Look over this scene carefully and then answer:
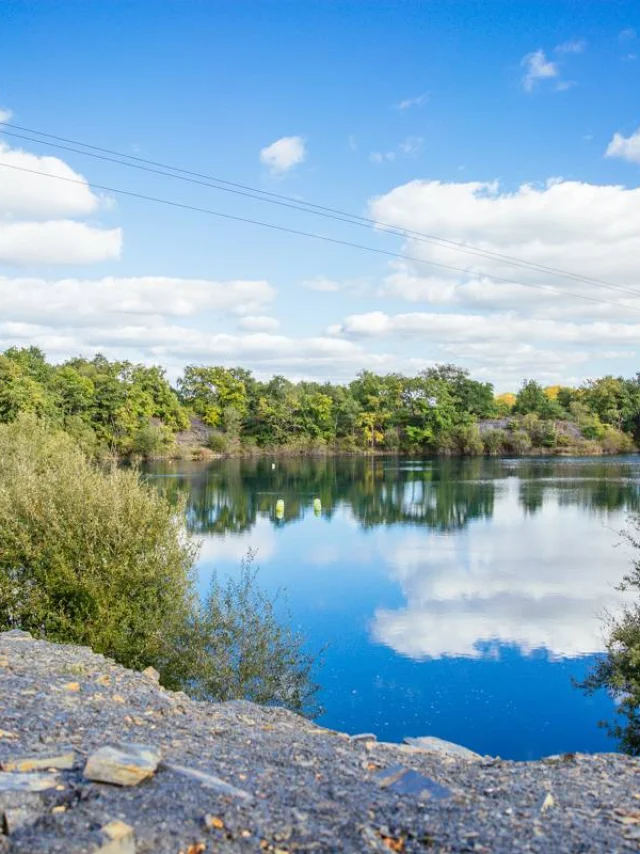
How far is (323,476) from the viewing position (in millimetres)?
72000

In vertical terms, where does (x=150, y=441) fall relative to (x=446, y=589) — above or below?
above

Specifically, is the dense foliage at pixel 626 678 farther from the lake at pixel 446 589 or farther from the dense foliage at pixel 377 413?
the dense foliage at pixel 377 413

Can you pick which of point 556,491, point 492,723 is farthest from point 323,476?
point 492,723

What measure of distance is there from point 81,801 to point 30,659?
6163 mm

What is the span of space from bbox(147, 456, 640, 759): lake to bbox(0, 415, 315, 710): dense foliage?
225 centimetres

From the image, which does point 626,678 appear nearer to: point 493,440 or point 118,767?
point 118,767

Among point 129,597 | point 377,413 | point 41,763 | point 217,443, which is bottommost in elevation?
point 129,597

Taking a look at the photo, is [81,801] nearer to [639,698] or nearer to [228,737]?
[228,737]

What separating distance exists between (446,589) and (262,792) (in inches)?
832

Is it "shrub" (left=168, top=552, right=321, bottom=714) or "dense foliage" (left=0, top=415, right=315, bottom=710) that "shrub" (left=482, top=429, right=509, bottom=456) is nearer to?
"dense foliage" (left=0, top=415, right=315, bottom=710)

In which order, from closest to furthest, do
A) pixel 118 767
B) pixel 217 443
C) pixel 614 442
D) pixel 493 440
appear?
pixel 118 767 → pixel 217 443 → pixel 493 440 → pixel 614 442

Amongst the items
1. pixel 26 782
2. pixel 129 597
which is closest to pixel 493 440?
pixel 129 597

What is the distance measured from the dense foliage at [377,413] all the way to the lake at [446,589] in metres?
31.3

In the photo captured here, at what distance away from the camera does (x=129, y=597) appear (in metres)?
15.7
